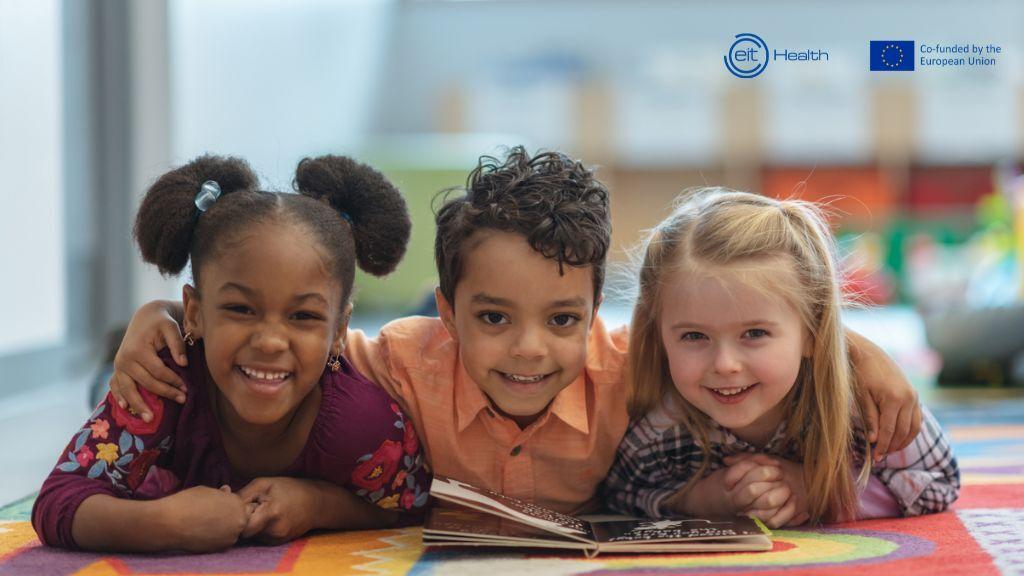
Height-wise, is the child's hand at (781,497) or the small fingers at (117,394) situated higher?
the small fingers at (117,394)

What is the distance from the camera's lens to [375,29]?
554 cm

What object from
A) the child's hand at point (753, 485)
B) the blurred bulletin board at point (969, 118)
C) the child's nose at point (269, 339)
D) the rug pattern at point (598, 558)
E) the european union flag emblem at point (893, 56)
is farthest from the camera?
the blurred bulletin board at point (969, 118)

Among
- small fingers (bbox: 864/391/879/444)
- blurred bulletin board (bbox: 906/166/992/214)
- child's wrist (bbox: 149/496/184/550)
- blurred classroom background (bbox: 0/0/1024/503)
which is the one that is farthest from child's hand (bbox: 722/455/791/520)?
blurred bulletin board (bbox: 906/166/992/214)

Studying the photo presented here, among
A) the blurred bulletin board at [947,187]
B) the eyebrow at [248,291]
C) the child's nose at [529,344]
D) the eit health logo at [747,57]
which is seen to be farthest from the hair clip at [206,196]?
the blurred bulletin board at [947,187]

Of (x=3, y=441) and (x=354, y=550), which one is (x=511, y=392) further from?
(x=3, y=441)

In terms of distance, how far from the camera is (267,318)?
3.49ft

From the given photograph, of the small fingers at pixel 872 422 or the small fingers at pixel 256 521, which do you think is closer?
the small fingers at pixel 256 521

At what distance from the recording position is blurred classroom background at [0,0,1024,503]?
2436 millimetres

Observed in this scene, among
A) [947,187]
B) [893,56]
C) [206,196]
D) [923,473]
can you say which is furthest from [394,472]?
[947,187]

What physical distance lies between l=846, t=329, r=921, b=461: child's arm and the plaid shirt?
0.09 ft

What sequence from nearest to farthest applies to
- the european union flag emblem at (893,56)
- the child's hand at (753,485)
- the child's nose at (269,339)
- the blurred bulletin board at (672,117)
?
the child's nose at (269,339)
the child's hand at (753,485)
the european union flag emblem at (893,56)
the blurred bulletin board at (672,117)

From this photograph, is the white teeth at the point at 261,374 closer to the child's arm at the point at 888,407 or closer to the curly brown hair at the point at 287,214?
the curly brown hair at the point at 287,214

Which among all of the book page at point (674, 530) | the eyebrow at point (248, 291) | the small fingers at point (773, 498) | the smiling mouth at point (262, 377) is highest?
the eyebrow at point (248, 291)

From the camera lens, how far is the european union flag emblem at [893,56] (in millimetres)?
1260
